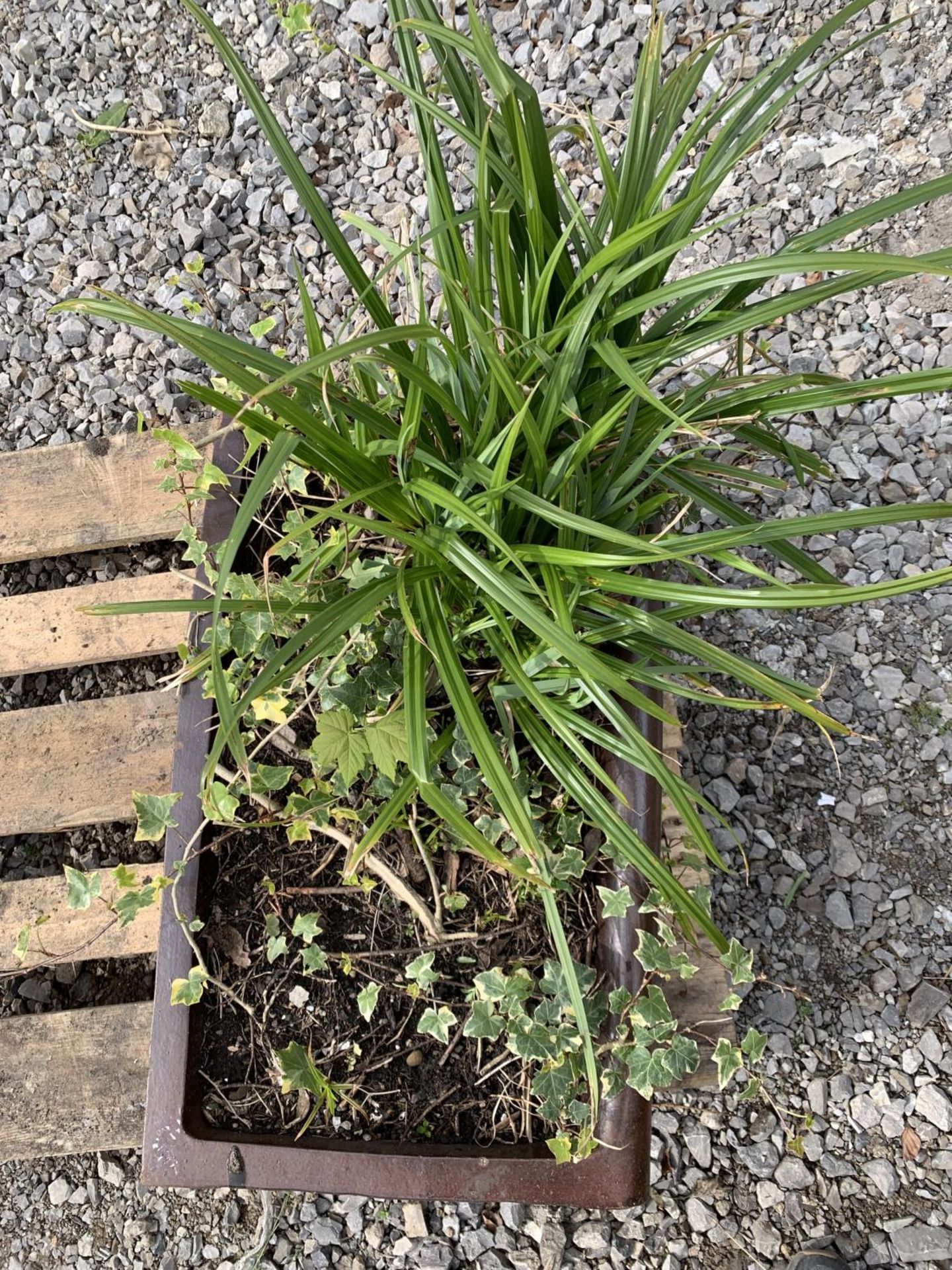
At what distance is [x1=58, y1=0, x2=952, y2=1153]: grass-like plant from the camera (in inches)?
28.4

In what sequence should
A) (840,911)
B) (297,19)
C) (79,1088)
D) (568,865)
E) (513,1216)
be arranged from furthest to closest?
(297,19) → (840,911) → (513,1216) → (79,1088) → (568,865)

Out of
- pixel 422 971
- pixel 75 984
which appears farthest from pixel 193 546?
pixel 75 984

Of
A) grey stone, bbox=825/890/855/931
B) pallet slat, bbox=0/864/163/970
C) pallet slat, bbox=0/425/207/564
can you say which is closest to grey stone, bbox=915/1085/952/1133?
grey stone, bbox=825/890/855/931

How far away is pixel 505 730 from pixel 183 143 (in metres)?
1.55

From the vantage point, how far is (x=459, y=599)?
937 millimetres

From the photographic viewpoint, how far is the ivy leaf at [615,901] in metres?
0.88

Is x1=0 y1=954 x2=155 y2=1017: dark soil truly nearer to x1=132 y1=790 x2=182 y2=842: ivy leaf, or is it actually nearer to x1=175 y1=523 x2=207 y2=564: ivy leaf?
x1=132 y1=790 x2=182 y2=842: ivy leaf

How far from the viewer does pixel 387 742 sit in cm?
81

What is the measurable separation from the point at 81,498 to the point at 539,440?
2.79 feet

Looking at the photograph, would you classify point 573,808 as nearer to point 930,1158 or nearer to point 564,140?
point 930,1158

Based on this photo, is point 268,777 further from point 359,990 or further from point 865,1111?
point 865,1111

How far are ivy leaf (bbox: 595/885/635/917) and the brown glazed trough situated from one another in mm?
24

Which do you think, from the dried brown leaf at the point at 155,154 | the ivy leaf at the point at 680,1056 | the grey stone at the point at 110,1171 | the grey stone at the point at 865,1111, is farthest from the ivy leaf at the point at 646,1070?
the dried brown leaf at the point at 155,154

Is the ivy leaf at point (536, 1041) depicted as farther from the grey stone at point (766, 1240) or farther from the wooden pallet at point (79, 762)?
the grey stone at point (766, 1240)
